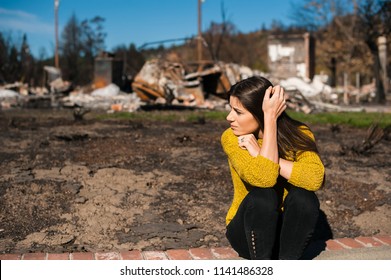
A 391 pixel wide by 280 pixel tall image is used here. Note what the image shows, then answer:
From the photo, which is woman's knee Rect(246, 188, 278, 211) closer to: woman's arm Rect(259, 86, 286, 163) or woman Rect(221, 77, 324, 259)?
woman Rect(221, 77, 324, 259)

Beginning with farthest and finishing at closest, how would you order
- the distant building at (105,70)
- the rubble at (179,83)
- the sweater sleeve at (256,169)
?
the distant building at (105,70) < the rubble at (179,83) < the sweater sleeve at (256,169)

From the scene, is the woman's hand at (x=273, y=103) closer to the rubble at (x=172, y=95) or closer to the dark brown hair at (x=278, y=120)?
the dark brown hair at (x=278, y=120)

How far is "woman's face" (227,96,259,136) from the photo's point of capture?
2559mm

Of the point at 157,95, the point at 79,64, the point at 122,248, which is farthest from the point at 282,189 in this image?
the point at 79,64

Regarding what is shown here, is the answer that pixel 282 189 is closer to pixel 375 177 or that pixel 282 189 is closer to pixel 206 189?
pixel 206 189

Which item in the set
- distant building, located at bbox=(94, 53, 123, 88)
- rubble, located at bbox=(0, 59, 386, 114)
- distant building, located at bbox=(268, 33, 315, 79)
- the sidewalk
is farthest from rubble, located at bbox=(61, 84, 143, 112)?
the sidewalk

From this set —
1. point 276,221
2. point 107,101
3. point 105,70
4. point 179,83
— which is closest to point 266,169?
point 276,221

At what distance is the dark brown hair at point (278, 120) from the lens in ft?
8.26

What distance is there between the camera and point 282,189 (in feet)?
8.90

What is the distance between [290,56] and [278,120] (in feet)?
58.9

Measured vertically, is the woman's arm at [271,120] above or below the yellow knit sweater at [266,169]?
above

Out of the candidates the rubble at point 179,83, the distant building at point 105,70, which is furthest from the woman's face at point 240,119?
the distant building at point 105,70

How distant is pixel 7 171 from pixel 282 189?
2.83 m

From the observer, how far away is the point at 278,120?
2596 millimetres
